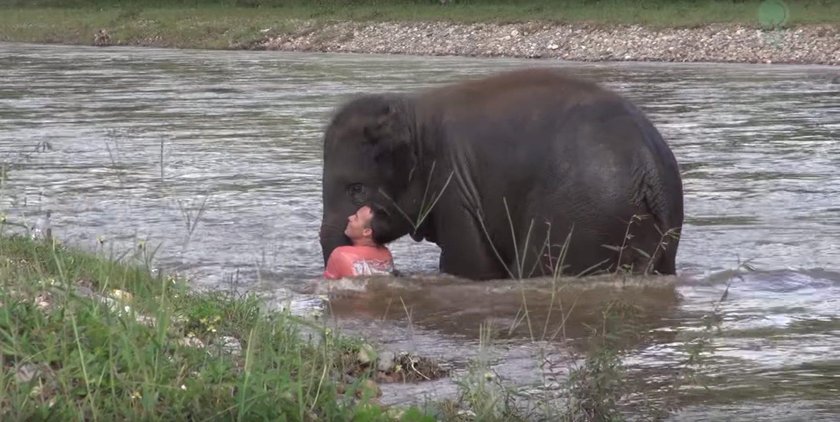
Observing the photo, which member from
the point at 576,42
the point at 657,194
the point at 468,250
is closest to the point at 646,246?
the point at 657,194

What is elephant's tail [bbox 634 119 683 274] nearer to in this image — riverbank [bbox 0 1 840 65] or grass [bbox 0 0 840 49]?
riverbank [bbox 0 1 840 65]

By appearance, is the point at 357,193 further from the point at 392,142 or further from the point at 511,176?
the point at 511,176

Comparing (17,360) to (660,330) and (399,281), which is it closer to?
(660,330)

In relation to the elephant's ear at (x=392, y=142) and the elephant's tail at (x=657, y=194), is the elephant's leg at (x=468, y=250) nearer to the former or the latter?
the elephant's ear at (x=392, y=142)

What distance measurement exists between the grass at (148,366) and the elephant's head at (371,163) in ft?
8.22

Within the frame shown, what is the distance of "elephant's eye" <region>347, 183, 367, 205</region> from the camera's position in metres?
9.29

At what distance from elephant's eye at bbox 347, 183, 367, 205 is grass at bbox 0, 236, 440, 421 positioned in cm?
252

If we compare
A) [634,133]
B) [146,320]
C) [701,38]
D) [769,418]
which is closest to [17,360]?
[146,320]

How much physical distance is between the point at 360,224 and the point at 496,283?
82cm

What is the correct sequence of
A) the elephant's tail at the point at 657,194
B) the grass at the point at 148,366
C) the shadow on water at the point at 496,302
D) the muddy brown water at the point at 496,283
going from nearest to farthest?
the grass at the point at 148,366 → the muddy brown water at the point at 496,283 → the shadow on water at the point at 496,302 → the elephant's tail at the point at 657,194

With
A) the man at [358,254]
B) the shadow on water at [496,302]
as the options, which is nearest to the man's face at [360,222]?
the man at [358,254]

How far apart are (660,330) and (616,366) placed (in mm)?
2265

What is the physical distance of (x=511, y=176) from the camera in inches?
359

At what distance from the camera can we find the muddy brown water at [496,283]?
7.13 metres
